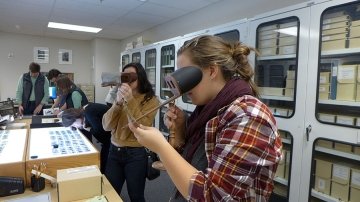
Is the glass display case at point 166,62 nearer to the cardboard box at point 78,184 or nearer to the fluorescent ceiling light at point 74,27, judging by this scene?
the cardboard box at point 78,184

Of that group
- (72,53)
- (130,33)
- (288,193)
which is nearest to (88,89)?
(72,53)

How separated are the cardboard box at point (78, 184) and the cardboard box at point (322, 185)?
1454 millimetres

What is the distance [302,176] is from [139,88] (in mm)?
1273

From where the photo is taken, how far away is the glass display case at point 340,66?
154 centimetres

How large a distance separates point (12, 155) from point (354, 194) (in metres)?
1.96

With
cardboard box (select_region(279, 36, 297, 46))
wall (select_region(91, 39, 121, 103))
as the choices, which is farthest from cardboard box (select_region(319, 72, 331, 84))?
wall (select_region(91, 39, 121, 103))

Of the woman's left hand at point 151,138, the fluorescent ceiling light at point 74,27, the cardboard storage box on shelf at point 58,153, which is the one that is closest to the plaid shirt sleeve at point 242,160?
the woman's left hand at point 151,138

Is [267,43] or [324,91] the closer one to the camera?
[324,91]

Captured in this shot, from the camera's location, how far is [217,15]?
3387 mm

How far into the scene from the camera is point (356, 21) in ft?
4.96

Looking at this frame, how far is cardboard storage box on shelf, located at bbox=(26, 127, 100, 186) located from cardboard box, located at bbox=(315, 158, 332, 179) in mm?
1442

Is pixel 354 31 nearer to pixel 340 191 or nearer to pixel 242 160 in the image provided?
pixel 340 191

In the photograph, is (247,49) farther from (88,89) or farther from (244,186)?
(88,89)

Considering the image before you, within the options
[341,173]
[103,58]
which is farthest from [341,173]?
[103,58]
